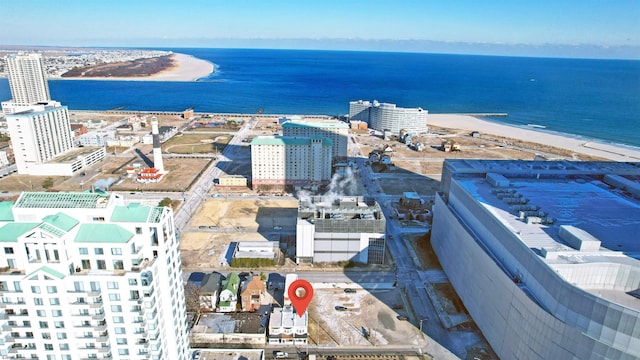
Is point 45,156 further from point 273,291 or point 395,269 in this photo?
point 395,269

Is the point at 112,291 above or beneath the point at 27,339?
above

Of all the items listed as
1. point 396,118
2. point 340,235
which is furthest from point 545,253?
point 396,118

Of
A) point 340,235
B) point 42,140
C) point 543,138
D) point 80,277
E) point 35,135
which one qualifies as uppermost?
point 80,277

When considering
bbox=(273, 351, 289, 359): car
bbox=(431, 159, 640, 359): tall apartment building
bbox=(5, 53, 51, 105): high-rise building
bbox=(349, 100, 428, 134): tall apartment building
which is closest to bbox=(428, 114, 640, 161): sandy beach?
bbox=(349, 100, 428, 134): tall apartment building

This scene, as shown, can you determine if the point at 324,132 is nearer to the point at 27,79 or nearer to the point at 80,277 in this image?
the point at 80,277

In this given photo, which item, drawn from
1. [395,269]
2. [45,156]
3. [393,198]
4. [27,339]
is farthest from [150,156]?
[27,339]

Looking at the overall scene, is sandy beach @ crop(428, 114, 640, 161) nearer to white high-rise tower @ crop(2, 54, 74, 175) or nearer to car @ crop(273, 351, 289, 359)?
→ car @ crop(273, 351, 289, 359)
